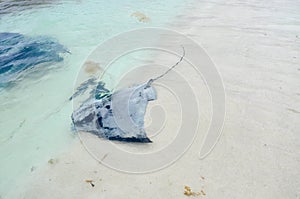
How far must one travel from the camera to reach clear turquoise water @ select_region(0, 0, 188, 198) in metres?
3.35

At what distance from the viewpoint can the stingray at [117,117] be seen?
3.06m

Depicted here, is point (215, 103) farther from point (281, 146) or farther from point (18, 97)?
point (18, 97)

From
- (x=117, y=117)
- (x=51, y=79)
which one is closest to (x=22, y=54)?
(x=51, y=79)

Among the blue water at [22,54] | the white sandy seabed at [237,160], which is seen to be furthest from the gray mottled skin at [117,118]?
the blue water at [22,54]

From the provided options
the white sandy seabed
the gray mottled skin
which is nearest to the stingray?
the gray mottled skin

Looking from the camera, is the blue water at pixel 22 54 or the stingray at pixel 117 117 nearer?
the stingray at pixel 117 117

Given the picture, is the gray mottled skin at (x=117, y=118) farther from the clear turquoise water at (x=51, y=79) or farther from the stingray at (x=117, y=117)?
the clear turquoise water at (x=51, y=79)

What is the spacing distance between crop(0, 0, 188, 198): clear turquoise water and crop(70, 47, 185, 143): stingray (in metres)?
0.39

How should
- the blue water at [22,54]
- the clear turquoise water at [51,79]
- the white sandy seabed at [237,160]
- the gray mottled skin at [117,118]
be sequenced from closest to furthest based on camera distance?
the white sandy seabed at [237,160] < the gray mottled skin at [117,118] < the clear turquoise water at [51,79] < the blue water at [22,54]

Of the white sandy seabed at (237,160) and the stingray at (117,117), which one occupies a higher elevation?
the stingray at (117,117)

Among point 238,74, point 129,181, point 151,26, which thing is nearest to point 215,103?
point 238,74

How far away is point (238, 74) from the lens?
466cm

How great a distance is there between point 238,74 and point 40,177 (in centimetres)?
379

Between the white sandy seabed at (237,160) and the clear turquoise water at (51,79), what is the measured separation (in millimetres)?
395
